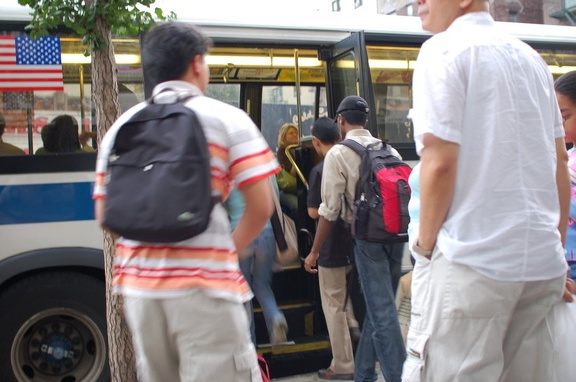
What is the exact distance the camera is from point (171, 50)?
2188 mm

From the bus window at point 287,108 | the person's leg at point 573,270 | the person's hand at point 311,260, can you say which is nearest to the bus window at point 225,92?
the bus window at point 287,108

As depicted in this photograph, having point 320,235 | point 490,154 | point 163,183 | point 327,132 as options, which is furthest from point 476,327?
point 327,132

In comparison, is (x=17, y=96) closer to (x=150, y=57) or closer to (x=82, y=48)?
(x=82, y=48)

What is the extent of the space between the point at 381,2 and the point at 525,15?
33.3 ft

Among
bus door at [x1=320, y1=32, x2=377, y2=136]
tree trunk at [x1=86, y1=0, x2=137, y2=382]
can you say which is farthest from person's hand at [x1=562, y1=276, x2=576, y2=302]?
bus door at [x1=320, y1=32, x2=377, y2=136]

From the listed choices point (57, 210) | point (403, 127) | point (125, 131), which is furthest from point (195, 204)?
point (403, 127)

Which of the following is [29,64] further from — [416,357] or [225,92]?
[416,357]

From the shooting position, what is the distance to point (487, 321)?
2008 millimetres

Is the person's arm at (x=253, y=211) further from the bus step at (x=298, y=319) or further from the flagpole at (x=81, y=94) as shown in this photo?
the bus step at (x=298, y=319)

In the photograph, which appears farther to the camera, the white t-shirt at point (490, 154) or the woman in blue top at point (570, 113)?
the woman in blue top at point (570, 113)

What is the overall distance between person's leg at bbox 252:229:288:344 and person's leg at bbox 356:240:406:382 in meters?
1.00

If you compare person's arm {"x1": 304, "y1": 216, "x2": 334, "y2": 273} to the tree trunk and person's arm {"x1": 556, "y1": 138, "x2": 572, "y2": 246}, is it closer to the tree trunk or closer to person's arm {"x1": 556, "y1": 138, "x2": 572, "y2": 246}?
the tree trunk

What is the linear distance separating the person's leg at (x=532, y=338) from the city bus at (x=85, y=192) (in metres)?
3.21

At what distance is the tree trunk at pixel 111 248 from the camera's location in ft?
12.7
